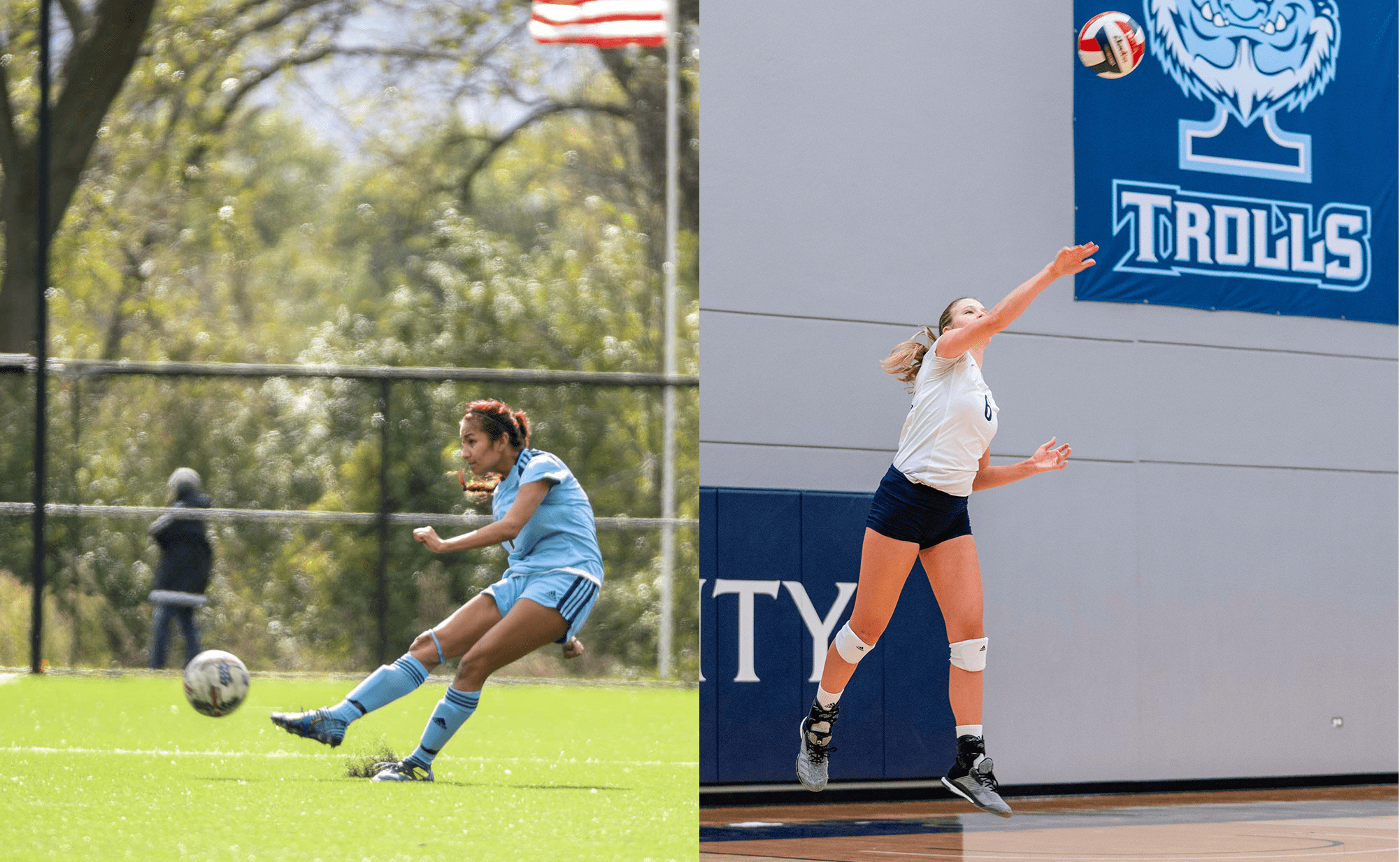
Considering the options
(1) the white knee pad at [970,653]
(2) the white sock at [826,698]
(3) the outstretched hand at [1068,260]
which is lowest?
(2) the white sock at [826,698]

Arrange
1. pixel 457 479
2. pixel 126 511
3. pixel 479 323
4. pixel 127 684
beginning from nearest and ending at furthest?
pixel 127 684
pixel 126 511
pixel 457 479
pixel 479 323

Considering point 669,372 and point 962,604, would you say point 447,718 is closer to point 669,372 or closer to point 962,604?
point 962,604

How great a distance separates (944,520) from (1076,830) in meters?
2.00

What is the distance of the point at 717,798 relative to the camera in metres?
7.20

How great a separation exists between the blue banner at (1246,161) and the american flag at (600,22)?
2.59 m

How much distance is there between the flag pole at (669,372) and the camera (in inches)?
300

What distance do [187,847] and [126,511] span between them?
3400 mm

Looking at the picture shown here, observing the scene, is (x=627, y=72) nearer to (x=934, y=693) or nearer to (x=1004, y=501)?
(x=1004, y=501)

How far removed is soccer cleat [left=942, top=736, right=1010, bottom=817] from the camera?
16.6ft

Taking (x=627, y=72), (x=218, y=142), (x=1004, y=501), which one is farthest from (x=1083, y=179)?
(x=218, y=142)

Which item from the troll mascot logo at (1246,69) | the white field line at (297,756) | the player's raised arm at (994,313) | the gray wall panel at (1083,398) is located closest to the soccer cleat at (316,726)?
the white field line at (297,756)

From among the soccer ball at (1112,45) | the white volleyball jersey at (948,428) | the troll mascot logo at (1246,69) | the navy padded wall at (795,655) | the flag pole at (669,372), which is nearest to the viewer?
the white volleyball jersey at (948,428)

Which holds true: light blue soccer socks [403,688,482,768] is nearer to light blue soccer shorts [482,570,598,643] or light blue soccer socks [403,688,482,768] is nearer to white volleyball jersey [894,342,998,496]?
light blue soccer shorts [482,570,598,643]

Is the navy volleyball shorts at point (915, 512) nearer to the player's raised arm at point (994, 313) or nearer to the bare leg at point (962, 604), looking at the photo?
the bare leg at point (962, 604)
